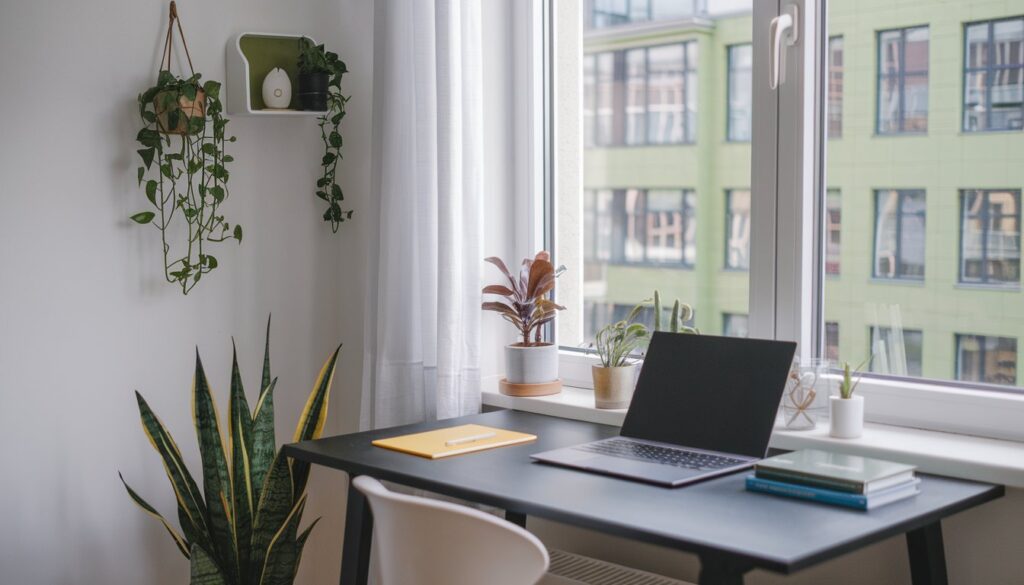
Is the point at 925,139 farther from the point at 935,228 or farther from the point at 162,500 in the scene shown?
the point at 162,500

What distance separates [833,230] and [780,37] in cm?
39

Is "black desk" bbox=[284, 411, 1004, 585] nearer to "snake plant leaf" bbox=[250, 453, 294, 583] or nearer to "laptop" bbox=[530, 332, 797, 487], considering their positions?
"laptop" bbox=[530, 332, 797, 487]

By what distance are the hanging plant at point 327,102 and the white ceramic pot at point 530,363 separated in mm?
601

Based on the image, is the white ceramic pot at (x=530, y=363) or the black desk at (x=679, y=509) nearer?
the black desk at (x=679, y=509)

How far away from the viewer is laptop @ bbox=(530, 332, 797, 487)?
1.82 metres

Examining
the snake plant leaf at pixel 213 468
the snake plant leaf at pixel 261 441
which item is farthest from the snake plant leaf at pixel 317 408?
the snake plant leaf at pixel 213 468

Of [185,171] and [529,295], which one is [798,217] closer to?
[529,295]

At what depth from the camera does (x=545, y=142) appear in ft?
8.98

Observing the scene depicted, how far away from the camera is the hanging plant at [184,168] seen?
2352 millimetres

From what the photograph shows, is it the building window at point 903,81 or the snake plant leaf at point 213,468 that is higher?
→ the building window at point 903,81

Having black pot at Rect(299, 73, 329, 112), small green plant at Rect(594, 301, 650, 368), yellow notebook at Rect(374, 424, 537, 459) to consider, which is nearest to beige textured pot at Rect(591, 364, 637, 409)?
small green plant at Rect(594, 301, 650, 368)

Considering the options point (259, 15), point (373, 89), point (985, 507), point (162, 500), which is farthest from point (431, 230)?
point (985, 507)

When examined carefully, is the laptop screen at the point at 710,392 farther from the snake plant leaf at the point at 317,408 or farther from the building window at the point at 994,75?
the snake plant leaf at the point at 317,408

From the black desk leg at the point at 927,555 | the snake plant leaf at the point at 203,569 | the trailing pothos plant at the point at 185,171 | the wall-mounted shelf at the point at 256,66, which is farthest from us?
the wall-mounted shelf at the point at 256,66
